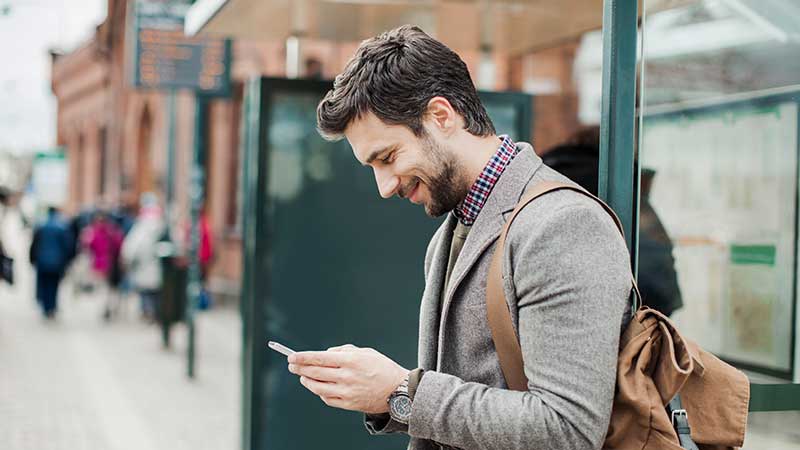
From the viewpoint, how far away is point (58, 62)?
4025 centimetres

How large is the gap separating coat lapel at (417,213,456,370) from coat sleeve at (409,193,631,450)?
29cm

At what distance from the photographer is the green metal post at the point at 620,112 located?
2.20m

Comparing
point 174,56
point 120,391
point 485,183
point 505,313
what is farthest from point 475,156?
point 174,56

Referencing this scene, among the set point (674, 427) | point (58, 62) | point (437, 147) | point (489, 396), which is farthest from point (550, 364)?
point (58, 62)

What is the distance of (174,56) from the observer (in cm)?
1080

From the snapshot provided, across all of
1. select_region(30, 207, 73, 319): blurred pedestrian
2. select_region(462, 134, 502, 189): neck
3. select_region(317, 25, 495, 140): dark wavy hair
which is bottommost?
select_region(30, 207, 73, 319): blurred pedestrian

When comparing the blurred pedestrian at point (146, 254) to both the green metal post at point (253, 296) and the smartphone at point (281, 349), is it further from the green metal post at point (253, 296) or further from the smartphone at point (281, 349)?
the smartphone at point (281, 349)

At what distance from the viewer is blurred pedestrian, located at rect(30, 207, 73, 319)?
1498 cm

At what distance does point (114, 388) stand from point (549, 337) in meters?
8.27

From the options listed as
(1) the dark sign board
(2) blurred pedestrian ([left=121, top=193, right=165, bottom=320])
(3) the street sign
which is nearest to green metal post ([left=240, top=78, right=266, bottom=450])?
(1) the dark sign board

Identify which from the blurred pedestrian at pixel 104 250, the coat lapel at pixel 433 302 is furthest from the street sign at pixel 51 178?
the coat lapel at pixel 433 302

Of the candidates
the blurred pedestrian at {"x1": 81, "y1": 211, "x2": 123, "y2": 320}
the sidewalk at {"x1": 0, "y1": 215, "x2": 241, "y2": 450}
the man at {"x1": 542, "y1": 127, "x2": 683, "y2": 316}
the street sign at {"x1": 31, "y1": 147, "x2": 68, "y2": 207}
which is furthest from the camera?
the street sign at {"x1": 31, "y1": 147, "x2": 68, "y2": 207}

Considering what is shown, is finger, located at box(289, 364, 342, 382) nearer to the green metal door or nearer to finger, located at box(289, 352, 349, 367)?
finger, located at box(289, 352, 349, 367)

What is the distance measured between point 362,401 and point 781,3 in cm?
212
